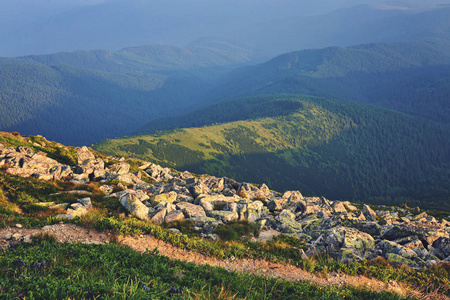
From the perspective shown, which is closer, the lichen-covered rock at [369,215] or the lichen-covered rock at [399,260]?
the lichen-covered rock at [399,260]

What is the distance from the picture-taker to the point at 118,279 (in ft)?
33.9

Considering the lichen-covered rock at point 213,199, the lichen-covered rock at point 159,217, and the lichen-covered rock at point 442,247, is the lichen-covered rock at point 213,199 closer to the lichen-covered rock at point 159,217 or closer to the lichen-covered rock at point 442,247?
the lichen-covered rock at point 159,217

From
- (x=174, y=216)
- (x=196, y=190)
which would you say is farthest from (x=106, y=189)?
(x=196, y=190)

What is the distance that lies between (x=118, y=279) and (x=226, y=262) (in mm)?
7295

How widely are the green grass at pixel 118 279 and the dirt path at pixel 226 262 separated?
154 cm

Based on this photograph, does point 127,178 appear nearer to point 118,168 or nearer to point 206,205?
point 118,168

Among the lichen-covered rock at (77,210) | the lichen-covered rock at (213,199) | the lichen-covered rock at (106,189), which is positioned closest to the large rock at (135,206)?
the lichen-covered rock at (77,210)

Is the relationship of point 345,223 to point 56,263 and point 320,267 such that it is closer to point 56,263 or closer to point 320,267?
point 320,267

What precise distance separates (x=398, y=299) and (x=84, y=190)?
25.8 meters

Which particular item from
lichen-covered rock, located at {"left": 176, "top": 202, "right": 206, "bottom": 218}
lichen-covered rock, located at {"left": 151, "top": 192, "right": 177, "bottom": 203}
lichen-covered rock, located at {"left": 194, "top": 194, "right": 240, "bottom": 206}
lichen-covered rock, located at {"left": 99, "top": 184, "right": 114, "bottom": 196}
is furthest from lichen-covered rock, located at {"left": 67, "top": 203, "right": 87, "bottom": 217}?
lichen-covered rock, located at {"left": 194, "top": 194, "right": 240, "bottom": 206}

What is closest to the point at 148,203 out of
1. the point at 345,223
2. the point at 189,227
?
the point at 189,227

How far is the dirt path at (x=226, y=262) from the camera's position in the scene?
48.0 ft

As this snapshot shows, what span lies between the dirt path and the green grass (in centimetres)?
154

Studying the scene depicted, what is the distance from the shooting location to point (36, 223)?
16.1m
